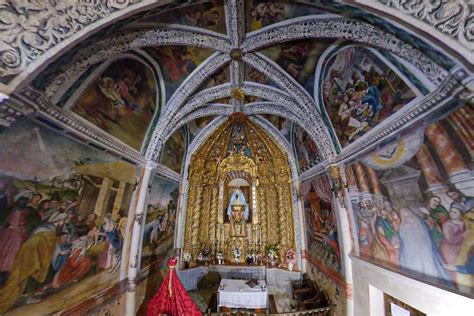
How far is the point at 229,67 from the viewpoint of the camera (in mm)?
6422

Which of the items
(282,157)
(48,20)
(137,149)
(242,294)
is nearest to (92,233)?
(137,149)

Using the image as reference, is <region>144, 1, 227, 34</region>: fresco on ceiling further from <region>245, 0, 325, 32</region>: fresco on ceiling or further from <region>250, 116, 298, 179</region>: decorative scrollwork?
<region>250, 116, 298, 179</region>: decorative scrollwork

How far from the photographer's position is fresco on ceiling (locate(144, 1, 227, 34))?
4289 mm

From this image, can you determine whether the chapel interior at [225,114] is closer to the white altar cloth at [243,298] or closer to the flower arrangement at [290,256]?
the white altar cloth at [243,298]

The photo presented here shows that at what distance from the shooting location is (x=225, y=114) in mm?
9117

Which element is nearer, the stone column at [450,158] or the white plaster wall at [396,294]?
the stone column at [450,158]

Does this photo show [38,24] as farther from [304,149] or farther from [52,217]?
[304,149]

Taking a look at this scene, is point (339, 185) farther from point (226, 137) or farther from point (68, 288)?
point (68, 288)

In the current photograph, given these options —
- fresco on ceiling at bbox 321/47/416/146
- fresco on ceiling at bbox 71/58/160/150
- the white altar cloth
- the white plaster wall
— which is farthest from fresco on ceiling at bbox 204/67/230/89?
the white altar cloth

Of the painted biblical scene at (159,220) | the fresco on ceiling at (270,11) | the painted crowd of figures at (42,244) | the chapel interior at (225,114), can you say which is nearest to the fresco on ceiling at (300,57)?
the chapel interior at (225,114)

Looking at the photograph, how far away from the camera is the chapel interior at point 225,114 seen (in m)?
2.67

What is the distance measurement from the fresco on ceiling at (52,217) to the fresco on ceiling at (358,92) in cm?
591

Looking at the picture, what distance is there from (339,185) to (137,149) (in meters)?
6.05

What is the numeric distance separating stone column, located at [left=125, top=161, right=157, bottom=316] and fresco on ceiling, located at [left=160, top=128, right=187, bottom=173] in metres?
1.31
